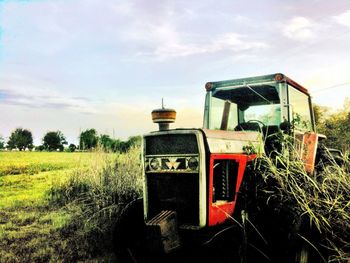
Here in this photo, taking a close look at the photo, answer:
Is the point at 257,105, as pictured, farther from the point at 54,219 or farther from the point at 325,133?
the point at 325,133

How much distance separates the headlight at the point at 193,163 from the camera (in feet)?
11.1

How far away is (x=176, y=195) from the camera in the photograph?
3.54 m

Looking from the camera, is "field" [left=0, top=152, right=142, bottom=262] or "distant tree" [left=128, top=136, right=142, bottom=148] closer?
"field" [left=0, top=152, right=142, bottom=262]

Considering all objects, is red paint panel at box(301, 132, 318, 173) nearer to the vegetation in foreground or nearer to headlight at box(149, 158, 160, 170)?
the vegetation in foreground

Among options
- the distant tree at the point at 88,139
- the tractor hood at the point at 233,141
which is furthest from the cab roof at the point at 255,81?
the distant tree at the point at 88,139

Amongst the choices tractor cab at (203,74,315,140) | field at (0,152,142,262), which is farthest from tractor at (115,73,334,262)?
field at (0,152,142,262)

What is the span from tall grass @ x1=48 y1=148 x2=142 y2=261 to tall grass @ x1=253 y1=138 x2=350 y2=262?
226cm

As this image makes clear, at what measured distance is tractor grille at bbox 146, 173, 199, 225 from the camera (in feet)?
11.2

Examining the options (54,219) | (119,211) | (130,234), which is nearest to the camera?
(130,234)

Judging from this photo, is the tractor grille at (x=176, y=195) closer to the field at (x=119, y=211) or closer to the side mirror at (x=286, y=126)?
the field at (x=119, y=211)

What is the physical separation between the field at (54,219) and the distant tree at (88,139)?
28cm

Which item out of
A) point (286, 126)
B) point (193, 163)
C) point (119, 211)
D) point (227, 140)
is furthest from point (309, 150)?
point (119, 211)

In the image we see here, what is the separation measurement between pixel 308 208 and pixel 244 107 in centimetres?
251

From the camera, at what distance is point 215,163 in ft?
11.6
